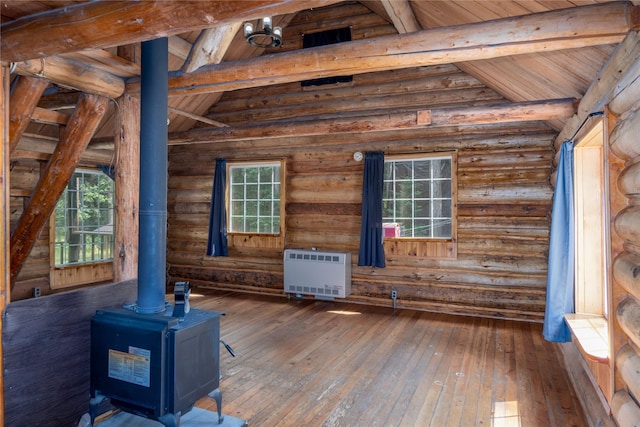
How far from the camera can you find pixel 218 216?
7441 millimetres

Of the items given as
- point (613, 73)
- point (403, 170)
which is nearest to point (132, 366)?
point (613, 73)

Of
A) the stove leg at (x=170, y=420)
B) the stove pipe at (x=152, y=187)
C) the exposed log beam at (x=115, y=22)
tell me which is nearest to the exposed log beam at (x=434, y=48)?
the stove pipe at (x=152, y=187)

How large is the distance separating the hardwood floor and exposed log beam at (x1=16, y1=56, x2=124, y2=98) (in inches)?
111

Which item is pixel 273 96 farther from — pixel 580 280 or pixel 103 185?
pixel 580 280

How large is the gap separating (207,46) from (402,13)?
7.52 feet

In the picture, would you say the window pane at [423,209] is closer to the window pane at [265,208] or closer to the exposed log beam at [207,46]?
the window pane at [265,208]

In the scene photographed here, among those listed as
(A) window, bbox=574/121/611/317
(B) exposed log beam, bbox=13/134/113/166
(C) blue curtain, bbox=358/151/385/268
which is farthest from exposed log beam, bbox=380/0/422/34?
(B) exposed log beam, bbox=13/134/113/166

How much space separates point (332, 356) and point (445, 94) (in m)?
4.24

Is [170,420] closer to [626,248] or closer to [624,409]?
[624,409]

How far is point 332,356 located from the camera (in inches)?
167

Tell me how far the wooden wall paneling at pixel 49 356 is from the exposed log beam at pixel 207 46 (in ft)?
7.07

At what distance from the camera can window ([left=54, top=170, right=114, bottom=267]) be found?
21.9 feet

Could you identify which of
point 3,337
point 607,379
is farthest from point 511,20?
point 3,337

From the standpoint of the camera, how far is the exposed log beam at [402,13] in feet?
14.1
